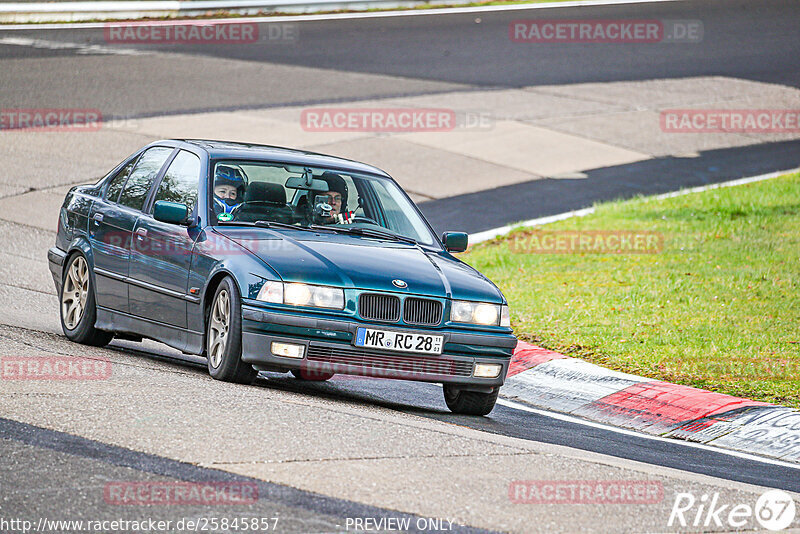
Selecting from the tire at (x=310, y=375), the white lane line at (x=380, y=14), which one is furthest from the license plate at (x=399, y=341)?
the white lane line at (x=380, y=14)

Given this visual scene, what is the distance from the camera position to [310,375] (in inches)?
328

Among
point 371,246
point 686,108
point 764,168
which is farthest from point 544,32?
point 371,246

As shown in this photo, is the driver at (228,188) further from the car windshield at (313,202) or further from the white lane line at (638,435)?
the white lane line at (638,435)

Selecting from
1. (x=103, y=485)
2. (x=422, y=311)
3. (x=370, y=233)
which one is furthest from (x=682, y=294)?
(x=103, y=485)

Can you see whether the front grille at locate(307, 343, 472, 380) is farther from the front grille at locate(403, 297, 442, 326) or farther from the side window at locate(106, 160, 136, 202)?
the side window at locate(106, 160, 136, 202)

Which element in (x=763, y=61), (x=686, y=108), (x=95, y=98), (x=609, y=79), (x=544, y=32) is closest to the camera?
(x=95, y=98)

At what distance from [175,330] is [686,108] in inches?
695

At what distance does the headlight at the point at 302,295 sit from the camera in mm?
7457

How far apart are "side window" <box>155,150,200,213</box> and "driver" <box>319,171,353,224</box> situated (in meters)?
0.88

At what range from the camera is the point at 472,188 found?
18.3 metres

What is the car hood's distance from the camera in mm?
7582

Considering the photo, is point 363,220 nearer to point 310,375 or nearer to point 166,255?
point 310,375

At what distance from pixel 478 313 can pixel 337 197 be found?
150 cm

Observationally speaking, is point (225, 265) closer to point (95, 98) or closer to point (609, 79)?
point (95, 98)
